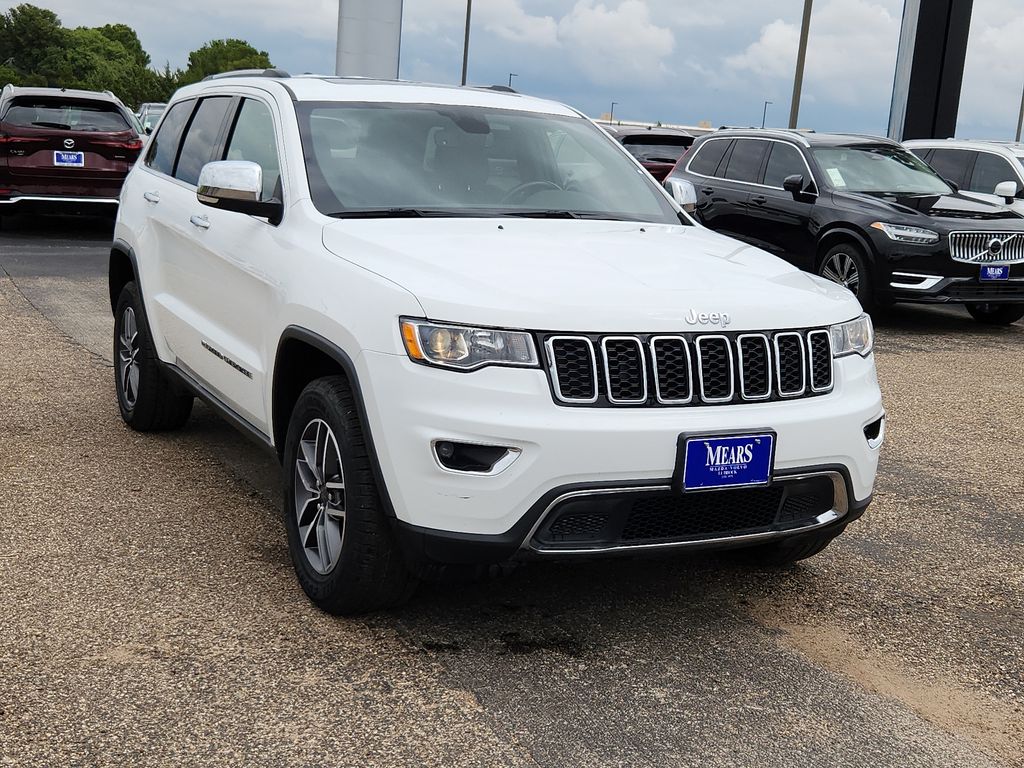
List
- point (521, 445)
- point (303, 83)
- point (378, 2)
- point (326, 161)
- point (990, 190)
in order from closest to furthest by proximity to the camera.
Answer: point (521, 445), point (326, 161), point (303, 83), point (990, 190), point (378, 2)

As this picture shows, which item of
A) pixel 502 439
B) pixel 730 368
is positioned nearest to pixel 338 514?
pixel 502 439

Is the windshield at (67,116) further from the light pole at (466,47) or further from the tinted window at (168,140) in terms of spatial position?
the light pole at (466,47)

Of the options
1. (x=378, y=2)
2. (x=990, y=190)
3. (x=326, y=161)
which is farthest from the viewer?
(x=378, y=2)

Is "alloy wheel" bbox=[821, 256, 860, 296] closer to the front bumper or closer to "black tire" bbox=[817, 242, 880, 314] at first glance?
"black tire" bbox=[817, 242, 880, 314]

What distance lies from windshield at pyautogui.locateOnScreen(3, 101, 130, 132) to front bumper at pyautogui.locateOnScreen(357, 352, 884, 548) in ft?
42.4

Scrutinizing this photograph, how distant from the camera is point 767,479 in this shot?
3.57 meters

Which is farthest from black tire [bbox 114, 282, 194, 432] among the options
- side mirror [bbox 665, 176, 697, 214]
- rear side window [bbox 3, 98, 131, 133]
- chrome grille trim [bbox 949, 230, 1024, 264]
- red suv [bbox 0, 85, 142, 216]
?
rear side window [bbox 3, 98, 131, 133]

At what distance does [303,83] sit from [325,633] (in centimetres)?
236

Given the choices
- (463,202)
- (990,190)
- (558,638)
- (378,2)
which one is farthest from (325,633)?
(378,2)

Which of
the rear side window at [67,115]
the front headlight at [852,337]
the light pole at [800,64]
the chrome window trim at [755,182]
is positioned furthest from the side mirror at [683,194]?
the light pole at [800,64]

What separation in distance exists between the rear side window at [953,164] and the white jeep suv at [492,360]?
10.2 meters

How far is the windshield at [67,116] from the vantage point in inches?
585

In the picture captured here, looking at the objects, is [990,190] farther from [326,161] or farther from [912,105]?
[326,161]

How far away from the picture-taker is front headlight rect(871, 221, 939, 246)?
10961mm
